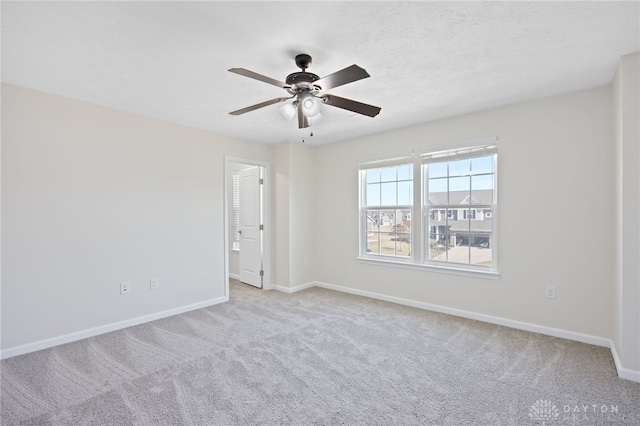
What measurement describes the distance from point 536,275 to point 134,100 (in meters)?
4.61

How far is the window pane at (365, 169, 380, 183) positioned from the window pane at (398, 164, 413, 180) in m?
0.37

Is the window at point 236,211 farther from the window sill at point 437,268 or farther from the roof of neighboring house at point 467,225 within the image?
the roof of neighboring house at point 467,225

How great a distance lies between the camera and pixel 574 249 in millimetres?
3006

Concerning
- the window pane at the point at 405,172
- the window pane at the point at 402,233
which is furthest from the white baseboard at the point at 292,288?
the window pane at the point at 405,172

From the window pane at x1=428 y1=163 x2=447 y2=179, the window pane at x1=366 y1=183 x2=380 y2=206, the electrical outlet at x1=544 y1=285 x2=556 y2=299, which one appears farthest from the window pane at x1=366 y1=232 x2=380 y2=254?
the electrical outlet at x1=544 y1=285 x2=556 y2=299

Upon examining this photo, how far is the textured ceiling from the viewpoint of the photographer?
1.78 m

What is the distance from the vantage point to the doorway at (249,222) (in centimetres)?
518

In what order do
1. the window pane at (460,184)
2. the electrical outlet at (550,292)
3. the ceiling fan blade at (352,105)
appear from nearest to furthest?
the ceiling fan blade at (352,105), the electrical outlet at (550,292), the window pane at (460,184)

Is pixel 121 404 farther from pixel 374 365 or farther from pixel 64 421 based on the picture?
pixel 374 365

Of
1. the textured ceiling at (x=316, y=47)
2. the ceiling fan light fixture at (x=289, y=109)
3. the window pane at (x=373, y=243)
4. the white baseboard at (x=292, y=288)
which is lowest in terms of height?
the white baseboard at (x=292, y=288)

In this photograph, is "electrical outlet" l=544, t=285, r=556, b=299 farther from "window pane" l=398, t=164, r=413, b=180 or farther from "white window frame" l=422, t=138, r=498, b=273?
"window pane" l=398, t=164, r=413, b=180

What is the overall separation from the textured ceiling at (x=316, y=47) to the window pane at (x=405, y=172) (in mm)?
1163

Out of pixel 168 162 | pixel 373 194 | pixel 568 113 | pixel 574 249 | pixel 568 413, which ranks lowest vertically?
pixel 568 413

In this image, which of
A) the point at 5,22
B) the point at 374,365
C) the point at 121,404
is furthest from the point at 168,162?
the point at 374,365
